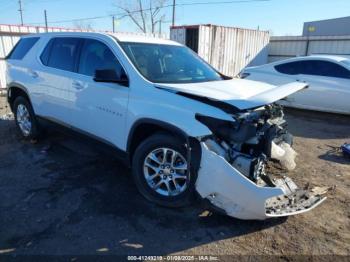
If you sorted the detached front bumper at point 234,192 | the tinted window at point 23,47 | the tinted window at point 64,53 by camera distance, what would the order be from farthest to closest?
the tinted window at point 23,47 → the tinted window at point 64,53 → the detached front bumper at point 234,192

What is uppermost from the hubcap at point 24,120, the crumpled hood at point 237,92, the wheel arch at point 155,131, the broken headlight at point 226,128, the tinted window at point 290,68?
the crumpled hood at point 237,92

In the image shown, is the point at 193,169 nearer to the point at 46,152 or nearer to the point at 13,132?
the point at 46,152

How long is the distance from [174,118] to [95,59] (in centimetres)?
168

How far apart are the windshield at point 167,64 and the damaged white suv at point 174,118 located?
2 cm

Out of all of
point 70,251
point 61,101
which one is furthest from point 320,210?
point 61,101

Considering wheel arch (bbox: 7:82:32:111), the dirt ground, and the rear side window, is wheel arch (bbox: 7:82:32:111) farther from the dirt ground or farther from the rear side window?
the dirt ground

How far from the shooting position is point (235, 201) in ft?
9.68

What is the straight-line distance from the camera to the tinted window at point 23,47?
216 inches

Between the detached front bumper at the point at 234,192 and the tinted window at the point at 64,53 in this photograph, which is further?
the tinted window at the point at 64,53

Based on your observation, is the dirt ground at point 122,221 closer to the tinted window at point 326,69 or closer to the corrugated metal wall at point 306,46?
the tinted window at point 326,69

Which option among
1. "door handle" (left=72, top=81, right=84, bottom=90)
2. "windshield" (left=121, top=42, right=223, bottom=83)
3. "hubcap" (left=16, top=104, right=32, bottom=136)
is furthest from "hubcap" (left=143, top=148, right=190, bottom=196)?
"hubcap" (left=16, top=104, right=32, bottom=136)

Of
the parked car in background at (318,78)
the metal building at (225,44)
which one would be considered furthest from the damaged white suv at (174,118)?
the metal building at (225,44)

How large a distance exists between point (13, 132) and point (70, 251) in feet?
14.8

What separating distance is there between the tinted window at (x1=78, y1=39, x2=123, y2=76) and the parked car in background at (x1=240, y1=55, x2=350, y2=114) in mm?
5028
